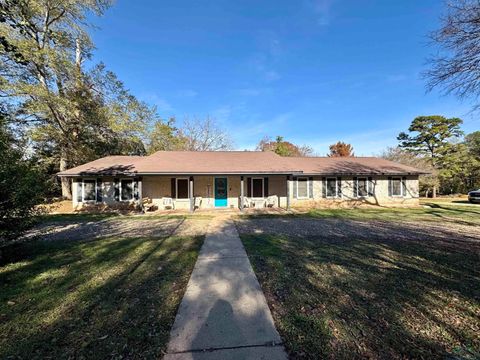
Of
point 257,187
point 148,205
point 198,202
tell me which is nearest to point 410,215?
point 257,187

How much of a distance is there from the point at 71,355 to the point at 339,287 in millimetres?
A: 3831

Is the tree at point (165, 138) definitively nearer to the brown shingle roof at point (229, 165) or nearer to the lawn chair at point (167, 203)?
the brown shingle roof at point (229, 165)

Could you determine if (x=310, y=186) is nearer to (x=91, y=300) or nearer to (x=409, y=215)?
(x=409, y=215)

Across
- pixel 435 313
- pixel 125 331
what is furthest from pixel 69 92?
pixel 435 313

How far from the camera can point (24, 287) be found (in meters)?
4.07

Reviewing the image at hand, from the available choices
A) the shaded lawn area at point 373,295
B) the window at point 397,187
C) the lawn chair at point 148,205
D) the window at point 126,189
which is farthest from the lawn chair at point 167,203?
the window at point 397,187

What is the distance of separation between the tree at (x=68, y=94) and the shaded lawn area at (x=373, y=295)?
15969 mm

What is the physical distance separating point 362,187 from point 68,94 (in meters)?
22.7

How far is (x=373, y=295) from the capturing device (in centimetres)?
366

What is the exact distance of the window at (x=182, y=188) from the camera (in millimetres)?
14945

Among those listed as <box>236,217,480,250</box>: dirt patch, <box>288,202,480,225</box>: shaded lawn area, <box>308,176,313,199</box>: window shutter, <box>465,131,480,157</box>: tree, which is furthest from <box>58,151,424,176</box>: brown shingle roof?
<box>465,131,480,157</box>: tree

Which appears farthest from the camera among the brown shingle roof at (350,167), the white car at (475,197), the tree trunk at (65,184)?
the white car at (475,197)

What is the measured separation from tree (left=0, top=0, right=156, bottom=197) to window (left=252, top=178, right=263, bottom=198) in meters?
10.00

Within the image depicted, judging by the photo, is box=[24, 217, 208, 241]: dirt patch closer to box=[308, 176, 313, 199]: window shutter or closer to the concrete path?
the concrete path
